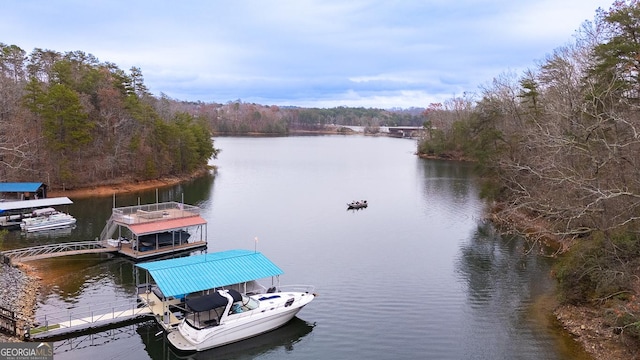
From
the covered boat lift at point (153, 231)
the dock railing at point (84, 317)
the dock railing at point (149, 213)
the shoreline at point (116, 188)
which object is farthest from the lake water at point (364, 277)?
the dock railing at point (149, 213)

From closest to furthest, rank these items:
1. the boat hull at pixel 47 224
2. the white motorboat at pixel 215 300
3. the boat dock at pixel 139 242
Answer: the white motorboat at pixel 215 300 < the boat dock at pixel 139 242 < the boat hull at pixel 47 224

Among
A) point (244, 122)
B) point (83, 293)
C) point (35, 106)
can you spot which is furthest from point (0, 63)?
point (244, 122)

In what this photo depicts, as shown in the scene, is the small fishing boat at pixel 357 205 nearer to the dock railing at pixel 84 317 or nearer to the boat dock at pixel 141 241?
the boat dock at pixel 141 241

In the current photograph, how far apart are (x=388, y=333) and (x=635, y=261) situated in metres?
10.9

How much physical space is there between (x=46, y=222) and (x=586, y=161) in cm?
3905

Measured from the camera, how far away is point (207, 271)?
23266 mm

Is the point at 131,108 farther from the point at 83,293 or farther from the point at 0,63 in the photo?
the point at 83,293

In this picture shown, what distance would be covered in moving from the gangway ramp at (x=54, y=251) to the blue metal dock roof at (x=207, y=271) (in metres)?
9.92

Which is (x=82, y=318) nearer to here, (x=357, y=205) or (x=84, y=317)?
(x=84, y=317)

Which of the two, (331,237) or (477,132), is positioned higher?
(477,132)

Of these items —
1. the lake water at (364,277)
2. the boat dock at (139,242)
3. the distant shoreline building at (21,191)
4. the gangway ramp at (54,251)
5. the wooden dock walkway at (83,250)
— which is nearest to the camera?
the lake water at (364,277)

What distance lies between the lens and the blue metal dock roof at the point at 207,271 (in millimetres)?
21781

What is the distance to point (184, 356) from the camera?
64.2 feet

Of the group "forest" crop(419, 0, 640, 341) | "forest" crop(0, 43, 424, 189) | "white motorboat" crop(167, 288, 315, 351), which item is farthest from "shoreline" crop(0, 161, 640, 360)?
"forest" crop(0, 43, 424, 189)
